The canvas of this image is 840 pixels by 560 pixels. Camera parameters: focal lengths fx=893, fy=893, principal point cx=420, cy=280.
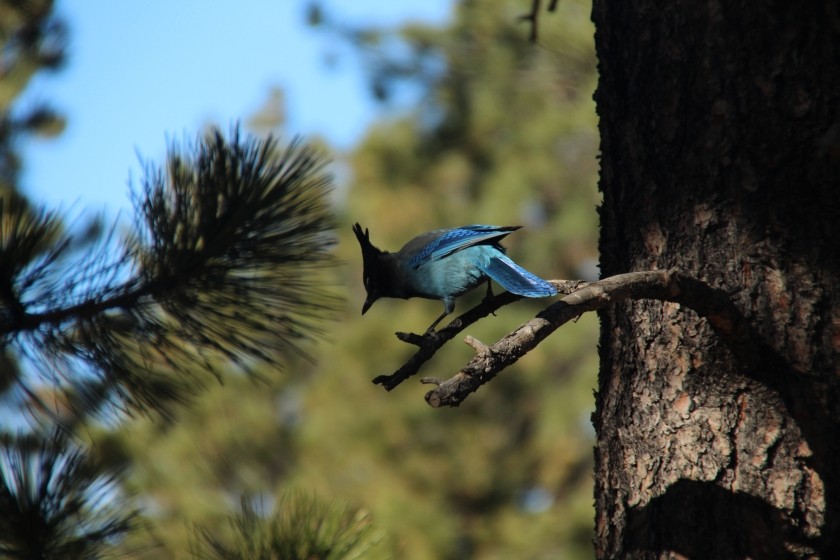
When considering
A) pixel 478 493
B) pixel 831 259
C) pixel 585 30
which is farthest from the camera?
pixel 478 493

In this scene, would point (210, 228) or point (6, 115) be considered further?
point (6, 115)

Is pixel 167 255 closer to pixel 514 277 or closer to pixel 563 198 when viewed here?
pixel 514 277

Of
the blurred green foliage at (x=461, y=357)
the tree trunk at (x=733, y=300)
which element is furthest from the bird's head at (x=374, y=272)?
the blurred green foliage at (x=461, y=357)

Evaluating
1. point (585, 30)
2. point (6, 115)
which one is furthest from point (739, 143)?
point (585, 30)

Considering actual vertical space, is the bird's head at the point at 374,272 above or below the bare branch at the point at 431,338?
above

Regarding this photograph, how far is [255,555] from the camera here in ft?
9.09

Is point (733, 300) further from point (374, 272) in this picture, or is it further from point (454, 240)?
point (374, 272)

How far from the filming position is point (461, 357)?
1315cm

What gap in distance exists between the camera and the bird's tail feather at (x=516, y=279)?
9.57ft

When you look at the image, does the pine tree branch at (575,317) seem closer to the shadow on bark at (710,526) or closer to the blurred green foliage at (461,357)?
the shadow on bark at (710,526)

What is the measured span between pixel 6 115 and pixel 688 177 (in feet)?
16.1

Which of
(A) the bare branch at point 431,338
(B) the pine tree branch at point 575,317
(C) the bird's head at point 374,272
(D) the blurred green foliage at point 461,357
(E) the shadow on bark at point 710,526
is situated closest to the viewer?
(B) the pine tree branch at point 575,317

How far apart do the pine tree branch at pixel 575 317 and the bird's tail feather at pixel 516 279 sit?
0.71 m

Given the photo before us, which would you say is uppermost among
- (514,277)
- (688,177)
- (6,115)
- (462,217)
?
(462,217)
